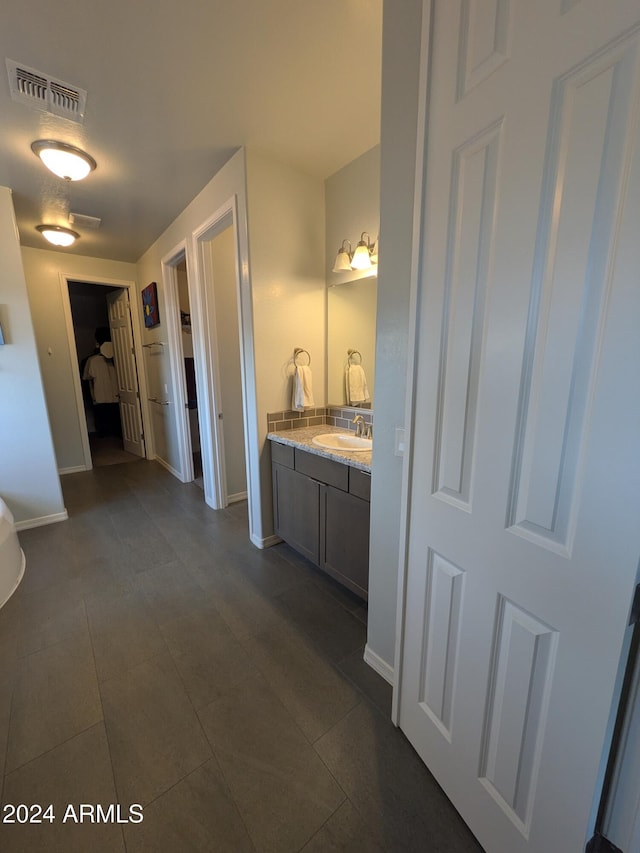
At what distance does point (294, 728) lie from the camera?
1264 millimetres

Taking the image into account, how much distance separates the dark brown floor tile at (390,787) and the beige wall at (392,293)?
269 mm

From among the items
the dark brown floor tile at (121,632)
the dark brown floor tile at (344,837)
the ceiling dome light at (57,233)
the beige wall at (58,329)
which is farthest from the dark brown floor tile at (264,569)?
the ceiling dome light at (57,233)

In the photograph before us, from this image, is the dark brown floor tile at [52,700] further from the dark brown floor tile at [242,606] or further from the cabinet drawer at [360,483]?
the cabinet drawer at [360,483]

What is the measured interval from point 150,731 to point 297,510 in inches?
48.4

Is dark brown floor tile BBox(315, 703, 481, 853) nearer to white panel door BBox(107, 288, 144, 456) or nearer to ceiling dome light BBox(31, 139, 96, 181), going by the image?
ceiling dome light BBox(31, 139, 96, 181)

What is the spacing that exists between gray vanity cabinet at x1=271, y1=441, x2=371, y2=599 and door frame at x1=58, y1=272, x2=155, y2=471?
3126 mm

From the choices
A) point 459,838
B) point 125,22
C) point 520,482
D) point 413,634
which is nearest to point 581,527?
point 520,482

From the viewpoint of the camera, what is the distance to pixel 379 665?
1495mm

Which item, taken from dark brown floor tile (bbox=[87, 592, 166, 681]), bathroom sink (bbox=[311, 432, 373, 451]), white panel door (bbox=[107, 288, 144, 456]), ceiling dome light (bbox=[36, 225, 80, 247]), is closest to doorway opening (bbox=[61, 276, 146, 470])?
A: white panel door (bbox=[107, 288, 144, 456])

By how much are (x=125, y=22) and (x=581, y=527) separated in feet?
7.29

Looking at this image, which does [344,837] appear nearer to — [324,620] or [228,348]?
[324,620]

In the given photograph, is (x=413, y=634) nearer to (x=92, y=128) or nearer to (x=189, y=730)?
(x=189, y=730)

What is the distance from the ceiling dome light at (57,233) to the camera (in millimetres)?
3055

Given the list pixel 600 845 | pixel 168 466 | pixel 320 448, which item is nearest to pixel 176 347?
pixel 168 466
